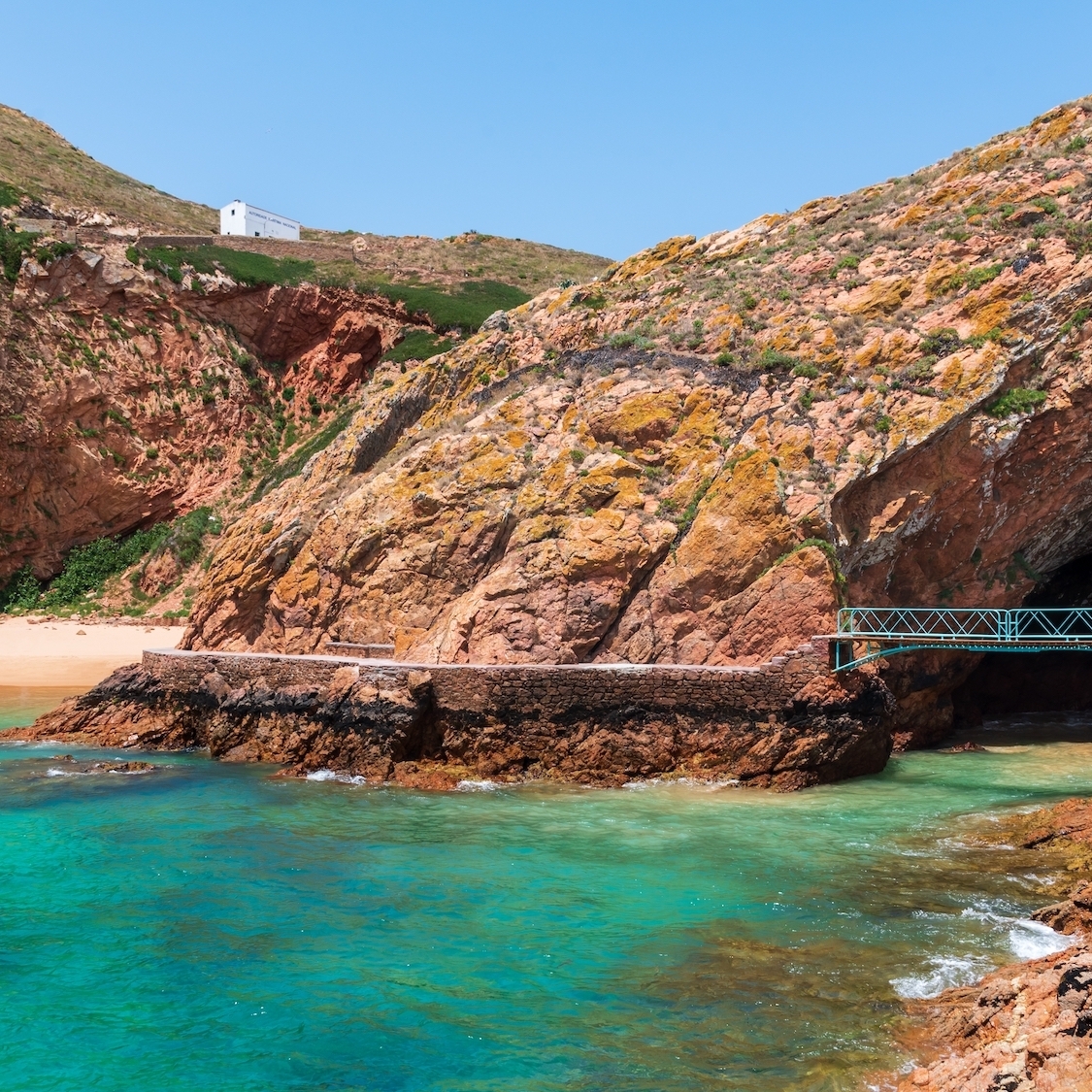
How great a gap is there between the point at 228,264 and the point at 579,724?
4100 centimetres

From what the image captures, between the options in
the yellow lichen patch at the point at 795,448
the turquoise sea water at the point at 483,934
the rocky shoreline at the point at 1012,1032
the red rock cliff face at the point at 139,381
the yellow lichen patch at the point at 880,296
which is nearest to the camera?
the rocky shoreline at the point at 1012,1032

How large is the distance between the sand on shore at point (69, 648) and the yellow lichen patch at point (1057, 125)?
34.2 meters

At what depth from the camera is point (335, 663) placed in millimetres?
23766

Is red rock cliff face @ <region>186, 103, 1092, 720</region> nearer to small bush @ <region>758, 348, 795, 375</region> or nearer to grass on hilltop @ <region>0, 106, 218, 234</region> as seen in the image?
small bush @ <region>758, 348, 795, 375</region>

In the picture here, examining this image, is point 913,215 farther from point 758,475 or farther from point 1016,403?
point 758,475

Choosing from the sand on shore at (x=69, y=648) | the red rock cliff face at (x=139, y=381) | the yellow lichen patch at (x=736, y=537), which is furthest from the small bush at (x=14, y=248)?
the yellow lichen patch at (x=736, y=537)

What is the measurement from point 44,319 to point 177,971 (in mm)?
43387

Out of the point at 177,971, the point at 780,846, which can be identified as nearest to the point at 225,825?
the point at 177,971

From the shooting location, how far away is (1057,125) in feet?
101

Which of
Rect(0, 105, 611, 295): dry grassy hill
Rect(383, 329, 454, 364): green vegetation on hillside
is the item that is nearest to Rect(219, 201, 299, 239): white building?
Rect(0, 105, 611, 295): dry grassy hill

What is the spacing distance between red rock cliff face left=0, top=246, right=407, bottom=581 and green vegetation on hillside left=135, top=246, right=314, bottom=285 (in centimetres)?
67

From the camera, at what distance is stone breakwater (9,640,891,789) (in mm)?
21281

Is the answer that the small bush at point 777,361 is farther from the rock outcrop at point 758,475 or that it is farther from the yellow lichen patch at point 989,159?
the yellow lichen patch at point 989,159

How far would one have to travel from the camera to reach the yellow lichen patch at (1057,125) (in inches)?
1201
